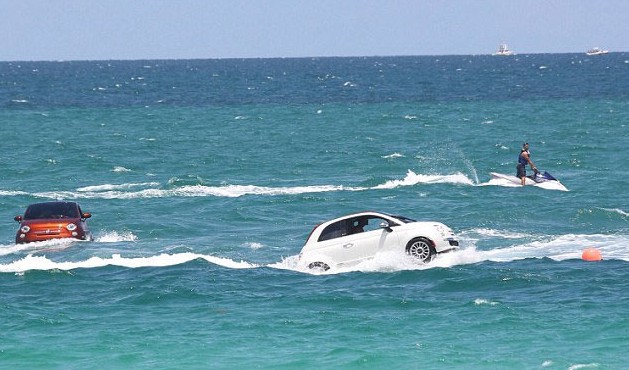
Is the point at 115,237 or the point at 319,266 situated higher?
the point at 115,237

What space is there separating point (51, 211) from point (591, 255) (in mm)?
14433

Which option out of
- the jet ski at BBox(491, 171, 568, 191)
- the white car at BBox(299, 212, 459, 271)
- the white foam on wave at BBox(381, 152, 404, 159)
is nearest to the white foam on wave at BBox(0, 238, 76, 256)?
the white car at BBox(299, 212, 459, 271)

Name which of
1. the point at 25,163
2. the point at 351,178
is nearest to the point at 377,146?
the point at 351,178

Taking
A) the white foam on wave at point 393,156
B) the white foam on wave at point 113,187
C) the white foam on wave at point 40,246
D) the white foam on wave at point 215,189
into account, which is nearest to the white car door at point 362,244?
the white foam on wave at point 40,246

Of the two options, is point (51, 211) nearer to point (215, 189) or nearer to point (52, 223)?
point (52, 223)

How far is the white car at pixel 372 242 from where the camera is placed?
26281 millimetres

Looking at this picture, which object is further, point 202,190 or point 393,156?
point 393,156

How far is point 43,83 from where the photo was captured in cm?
15362

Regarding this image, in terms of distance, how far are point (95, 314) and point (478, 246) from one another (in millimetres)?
11653

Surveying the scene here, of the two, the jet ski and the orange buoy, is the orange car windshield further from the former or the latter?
the jet ski

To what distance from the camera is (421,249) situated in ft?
86.6

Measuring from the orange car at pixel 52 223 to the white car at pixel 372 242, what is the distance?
26.3 ft

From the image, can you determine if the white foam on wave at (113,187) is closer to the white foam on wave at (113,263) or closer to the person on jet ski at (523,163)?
the person on jet ski at (523,163)

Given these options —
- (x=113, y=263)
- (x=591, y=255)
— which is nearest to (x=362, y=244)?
(x=591, y=255)
